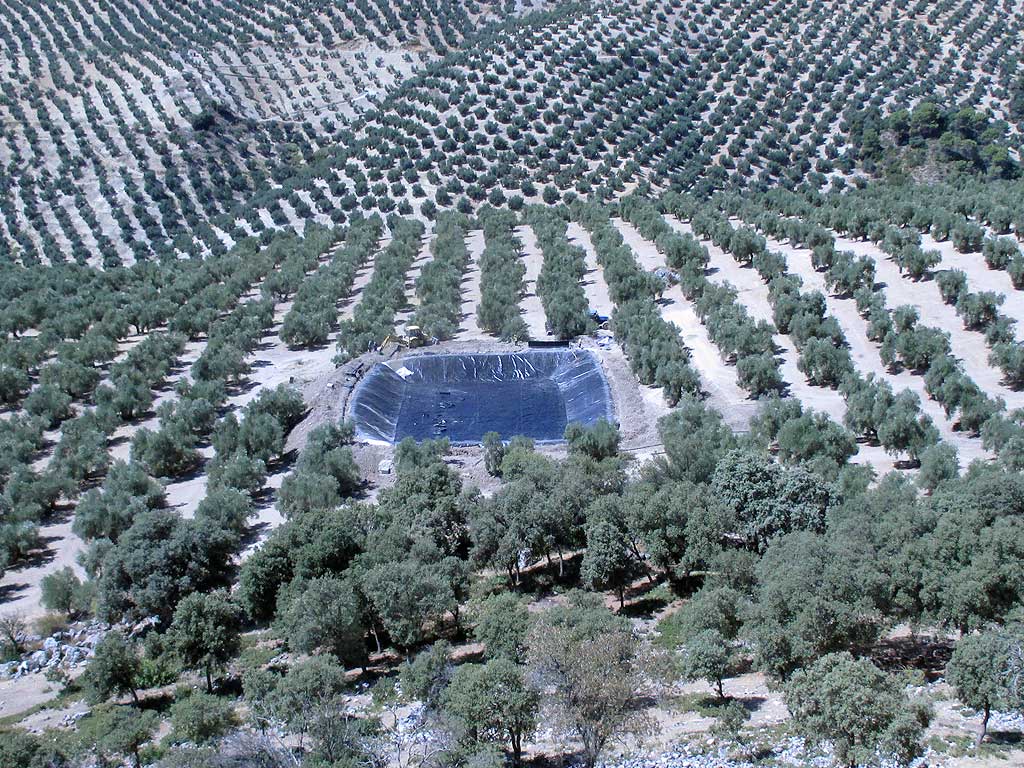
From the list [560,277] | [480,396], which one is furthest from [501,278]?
[480,396]

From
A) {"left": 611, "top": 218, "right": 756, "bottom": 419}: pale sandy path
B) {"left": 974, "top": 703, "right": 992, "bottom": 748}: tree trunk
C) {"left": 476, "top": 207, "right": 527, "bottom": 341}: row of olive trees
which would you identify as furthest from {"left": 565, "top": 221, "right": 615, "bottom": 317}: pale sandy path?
{"left": 974, "top": 703, "right": 992, "bottom": 748}: tree trunk

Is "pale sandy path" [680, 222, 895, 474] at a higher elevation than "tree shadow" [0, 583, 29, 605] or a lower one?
higher

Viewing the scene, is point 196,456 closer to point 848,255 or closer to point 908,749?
point 908,749

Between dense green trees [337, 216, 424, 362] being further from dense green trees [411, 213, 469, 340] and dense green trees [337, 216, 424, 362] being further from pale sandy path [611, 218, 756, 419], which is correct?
pale sandy path [611, 218, 756, 419]

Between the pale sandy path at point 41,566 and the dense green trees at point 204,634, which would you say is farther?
the pale sandy path at point 41,566

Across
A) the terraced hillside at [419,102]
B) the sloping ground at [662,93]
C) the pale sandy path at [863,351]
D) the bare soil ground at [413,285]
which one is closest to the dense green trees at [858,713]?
the pale sandy path at [863,351]

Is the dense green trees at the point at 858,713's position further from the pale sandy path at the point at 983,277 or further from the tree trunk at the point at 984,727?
the pale sandy path at the point at 983,277
